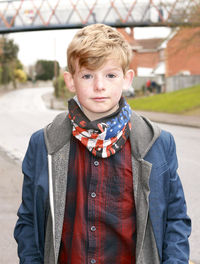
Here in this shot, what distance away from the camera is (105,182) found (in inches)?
78.7

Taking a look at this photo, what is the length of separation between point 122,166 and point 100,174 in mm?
105

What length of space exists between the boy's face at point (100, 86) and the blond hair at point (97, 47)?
1.2 inches

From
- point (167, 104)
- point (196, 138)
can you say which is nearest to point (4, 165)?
point (196, 138)

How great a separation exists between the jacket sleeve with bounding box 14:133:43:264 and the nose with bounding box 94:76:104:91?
398 millimetres

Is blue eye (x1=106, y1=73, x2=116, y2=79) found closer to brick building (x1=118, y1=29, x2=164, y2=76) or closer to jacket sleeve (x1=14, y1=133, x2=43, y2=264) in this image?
jacket sleeve (x1=14, y1=133, x2=43, y2=264)

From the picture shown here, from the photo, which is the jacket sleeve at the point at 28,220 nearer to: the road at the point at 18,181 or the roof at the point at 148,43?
the road at the point at 18,181

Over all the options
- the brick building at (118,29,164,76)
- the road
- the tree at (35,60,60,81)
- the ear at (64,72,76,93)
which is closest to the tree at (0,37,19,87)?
the brick building at (118,29,164,76)

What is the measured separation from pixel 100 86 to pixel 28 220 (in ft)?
2.37

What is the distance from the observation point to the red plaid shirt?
1.98 m

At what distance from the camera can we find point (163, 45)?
57.6 metres

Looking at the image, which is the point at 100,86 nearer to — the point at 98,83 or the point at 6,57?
the point at 98,83

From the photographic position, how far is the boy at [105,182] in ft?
6.41

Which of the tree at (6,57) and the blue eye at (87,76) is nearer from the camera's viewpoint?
the blue eye at (87,76)

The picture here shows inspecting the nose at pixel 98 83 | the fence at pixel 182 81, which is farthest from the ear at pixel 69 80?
the fence at pixel 182 81
